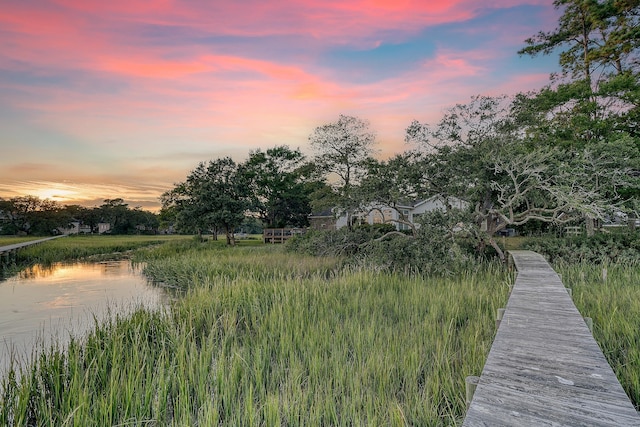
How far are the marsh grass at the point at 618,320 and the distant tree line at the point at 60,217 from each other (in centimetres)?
6240

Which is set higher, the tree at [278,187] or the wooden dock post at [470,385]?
the tree at [278,187]

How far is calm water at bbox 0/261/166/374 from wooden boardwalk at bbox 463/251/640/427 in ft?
15.9

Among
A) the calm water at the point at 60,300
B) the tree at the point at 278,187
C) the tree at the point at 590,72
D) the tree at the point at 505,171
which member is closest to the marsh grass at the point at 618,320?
the tree at the point at 505,171

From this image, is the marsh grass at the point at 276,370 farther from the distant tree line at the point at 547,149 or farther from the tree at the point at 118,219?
the tree at the point at 118,219

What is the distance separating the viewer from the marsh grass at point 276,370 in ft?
8.86

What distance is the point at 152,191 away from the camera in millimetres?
33375

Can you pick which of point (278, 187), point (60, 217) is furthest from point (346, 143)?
point (60, 217)

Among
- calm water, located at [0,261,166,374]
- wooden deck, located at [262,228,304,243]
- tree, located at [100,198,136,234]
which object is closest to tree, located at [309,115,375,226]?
wooden deck, located at [262,228,304,243]

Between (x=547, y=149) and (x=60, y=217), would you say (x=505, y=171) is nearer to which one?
(x=547, y=149)

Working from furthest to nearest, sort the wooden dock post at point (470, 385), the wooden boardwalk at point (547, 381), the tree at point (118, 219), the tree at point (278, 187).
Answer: the tree at point (118, 219) < the tree at point (278, 187) < the wooden dock post at point (470, 385) < the wooden boardwalk at point (547, 381)

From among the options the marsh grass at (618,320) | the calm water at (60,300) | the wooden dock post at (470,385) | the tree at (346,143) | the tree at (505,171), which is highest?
the tree at (346,143)

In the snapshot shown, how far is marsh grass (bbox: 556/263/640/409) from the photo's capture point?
3238 mm

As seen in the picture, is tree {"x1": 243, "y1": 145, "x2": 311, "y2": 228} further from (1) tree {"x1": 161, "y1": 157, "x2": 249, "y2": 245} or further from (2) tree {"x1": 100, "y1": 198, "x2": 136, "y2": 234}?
(2) tree {"x1": 100, "y1": 198, "x2": 136, "y2": 234}

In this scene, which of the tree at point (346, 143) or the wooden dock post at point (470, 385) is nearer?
the wooden dock post at point (470, 385)
